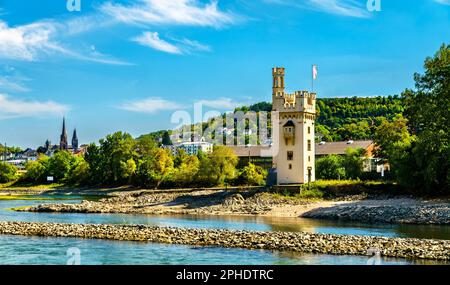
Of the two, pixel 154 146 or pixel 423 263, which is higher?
pixel 154 146


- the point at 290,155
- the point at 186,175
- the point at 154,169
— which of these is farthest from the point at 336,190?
the point at 154,169

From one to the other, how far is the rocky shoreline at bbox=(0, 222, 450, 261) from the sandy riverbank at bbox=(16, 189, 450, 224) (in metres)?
13.9

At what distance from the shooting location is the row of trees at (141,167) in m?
81.4

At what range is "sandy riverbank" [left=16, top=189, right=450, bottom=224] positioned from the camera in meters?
46.5

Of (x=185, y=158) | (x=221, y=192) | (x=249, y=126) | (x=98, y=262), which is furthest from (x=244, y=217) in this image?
(x=249, y=126)

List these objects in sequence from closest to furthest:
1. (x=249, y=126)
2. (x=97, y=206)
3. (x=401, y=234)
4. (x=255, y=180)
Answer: (x=401, y=234)
(x=97, y=206)
(x=255, y=180)
(x=249, y=126)

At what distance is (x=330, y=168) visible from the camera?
72.0m

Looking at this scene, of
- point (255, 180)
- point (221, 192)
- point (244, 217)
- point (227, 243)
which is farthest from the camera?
point (255, 180)

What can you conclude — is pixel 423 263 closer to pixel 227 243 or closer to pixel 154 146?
pixel 227 243

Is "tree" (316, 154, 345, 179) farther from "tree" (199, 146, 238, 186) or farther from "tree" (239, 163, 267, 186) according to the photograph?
"tree" (199, 146, 238, 186)

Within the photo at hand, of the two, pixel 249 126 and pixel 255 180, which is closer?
pixel 255 180

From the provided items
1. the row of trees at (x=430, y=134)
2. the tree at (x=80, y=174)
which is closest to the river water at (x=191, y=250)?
the row of trees at (x=430, y=134)
